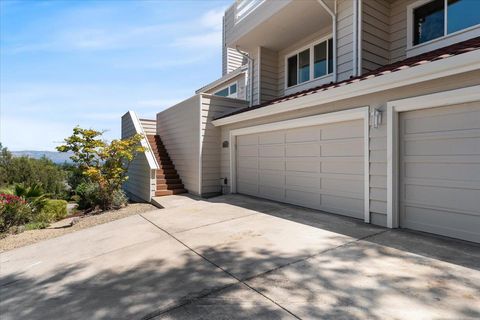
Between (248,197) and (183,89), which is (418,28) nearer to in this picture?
(248,197)

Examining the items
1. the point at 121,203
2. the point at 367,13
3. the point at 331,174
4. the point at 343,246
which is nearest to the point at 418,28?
the point at 367,13

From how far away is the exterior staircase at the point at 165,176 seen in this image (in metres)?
9.62

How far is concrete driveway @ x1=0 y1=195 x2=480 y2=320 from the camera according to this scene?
2551 millimetres

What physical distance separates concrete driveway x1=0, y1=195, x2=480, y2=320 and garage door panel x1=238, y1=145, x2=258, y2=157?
124 inches

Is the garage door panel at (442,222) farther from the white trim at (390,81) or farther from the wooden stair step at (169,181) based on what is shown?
the wooden stair step at (169,181)

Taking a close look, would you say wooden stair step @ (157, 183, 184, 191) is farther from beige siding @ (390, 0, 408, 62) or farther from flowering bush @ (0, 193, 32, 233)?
beige siding @ (390, 0, 408, 62)

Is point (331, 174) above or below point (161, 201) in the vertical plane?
above

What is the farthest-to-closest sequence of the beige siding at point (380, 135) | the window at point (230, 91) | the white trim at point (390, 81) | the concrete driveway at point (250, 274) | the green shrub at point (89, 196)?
the window at point (230, 91), the green shrub at point (89, 196), the beige siding at point (380, 135), the white trim at point (390, 81), the concrete driveway at point (250, 274)

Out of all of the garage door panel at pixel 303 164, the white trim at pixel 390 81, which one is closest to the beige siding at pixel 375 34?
the white trim at pixel 390 81

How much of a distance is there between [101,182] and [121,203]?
0.91m

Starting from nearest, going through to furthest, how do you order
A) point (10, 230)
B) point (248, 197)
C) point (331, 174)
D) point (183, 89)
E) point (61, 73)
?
point (331, 174)
point (10, 230)
point (248, 197)
point (61, 73)
point (183, 89)

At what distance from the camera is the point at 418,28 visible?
6719 millimetres

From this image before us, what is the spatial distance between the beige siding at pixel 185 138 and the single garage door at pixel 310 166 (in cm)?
176

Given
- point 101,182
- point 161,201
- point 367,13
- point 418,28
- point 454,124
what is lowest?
point 161,201
